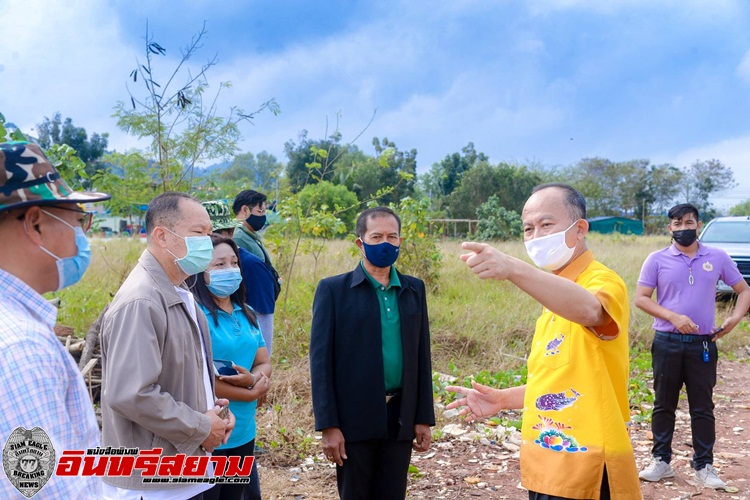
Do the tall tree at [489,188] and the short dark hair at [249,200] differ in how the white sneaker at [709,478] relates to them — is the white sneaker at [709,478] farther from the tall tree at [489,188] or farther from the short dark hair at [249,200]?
the tall tree at [489,188]

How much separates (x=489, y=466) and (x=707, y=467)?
5.28 ft

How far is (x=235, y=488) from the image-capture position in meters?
2.87

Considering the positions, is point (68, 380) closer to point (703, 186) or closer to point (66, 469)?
point (66, 469)

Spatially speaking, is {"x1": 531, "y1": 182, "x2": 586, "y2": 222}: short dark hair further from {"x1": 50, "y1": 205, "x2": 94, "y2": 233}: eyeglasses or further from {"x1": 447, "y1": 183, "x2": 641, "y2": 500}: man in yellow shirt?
{"x1": 50, "y1": 205, "x2": 94, "y2": 233}: eyeglasses

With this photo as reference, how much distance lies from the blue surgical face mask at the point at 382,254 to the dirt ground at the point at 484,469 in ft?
6.16

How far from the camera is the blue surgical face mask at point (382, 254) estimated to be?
3.15 m

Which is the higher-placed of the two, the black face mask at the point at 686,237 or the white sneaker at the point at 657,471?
the black face mask at the point at 686,237

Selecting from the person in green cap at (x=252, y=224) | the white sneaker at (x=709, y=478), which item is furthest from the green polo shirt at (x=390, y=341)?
the white sneaker at (x=709, y=478)

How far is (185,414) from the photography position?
85.8 inches

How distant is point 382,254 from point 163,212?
3.75 feet

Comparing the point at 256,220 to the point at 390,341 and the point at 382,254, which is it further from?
the point at 390,341

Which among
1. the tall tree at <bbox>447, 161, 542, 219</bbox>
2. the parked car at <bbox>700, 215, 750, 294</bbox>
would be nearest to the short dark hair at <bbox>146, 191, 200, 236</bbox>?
the parked car at <bbox>700, 215, 750, 294</bbox>

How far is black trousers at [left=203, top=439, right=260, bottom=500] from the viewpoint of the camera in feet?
8.71

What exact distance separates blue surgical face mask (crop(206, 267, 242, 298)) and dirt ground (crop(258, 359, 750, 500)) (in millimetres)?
1695
